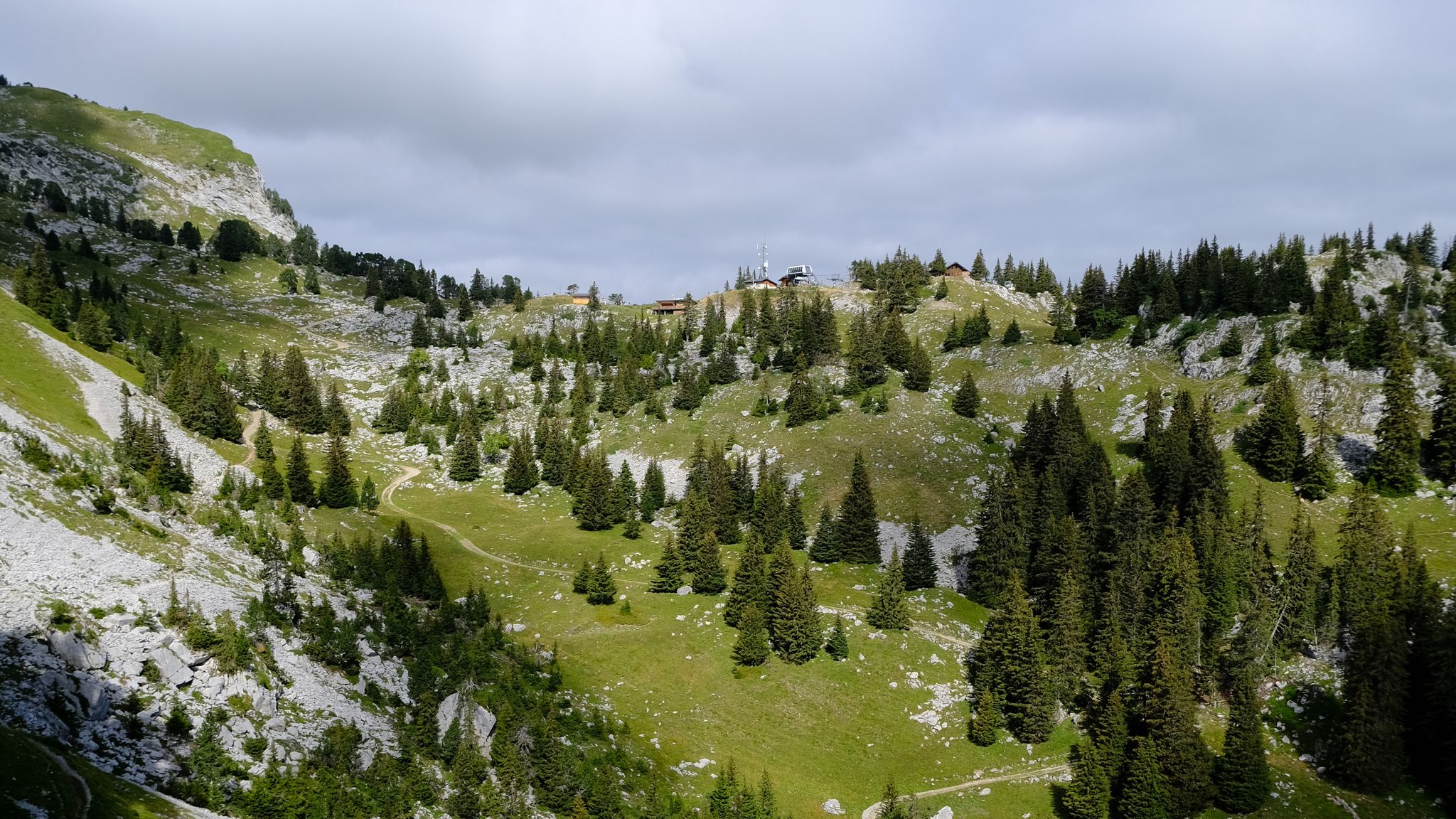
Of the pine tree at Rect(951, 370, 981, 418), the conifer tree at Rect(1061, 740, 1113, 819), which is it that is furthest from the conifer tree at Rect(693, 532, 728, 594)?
the pine tree at Rect(951, 370, 981, 418)

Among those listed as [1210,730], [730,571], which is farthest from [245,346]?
[1210,730]

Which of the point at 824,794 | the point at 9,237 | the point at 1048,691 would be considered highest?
the point at 9,237

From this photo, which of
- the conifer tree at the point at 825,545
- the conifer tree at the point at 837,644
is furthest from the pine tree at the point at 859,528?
the conifer tree at the point at 837,644

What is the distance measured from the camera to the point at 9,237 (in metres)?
189

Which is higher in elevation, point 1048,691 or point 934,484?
point 934,484

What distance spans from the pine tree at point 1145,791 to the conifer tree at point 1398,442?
62070 mm

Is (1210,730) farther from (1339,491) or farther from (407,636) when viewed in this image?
(407,636)

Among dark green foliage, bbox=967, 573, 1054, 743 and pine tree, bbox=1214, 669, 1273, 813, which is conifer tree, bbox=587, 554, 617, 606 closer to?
dark green foliage, bbox=967, 573, 1054, 743

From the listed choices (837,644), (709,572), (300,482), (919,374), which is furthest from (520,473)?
(919,374)

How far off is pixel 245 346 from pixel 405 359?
33.9 m

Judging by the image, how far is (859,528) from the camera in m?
117

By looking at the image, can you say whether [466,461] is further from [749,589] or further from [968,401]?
[968,401]

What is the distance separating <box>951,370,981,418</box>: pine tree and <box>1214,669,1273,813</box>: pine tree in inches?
3118

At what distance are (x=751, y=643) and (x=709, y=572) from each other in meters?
16.9
